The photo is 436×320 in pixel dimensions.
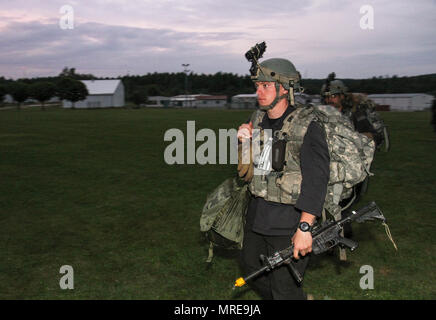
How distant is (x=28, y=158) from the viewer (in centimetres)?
1477

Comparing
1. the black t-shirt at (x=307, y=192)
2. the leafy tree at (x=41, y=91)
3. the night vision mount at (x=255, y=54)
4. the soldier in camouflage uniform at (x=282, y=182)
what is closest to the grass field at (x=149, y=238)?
the soldier in camouflage uniform at (x=282, y=182)

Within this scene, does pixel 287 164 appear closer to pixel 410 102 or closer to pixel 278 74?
pixel 278 74

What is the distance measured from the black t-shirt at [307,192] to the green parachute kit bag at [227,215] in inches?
16.8

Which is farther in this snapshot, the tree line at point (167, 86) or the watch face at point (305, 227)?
the tree line at point (167, 86)

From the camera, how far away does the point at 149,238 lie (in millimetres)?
6406

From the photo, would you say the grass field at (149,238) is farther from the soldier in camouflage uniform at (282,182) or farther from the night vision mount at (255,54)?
the night vision mount at (255,54)

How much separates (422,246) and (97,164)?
10448 mm

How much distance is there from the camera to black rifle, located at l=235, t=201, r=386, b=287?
2.96 metres

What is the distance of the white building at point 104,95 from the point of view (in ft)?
296

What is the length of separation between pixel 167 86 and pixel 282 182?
16419 cm

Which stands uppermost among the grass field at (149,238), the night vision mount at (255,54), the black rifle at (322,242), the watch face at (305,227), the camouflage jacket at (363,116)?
the night vision mount at (255,54)

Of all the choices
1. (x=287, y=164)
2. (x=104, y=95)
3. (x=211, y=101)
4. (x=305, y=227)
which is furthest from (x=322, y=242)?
(x=211, y=101)

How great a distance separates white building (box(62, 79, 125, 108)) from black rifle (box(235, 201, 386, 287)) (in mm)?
88318
